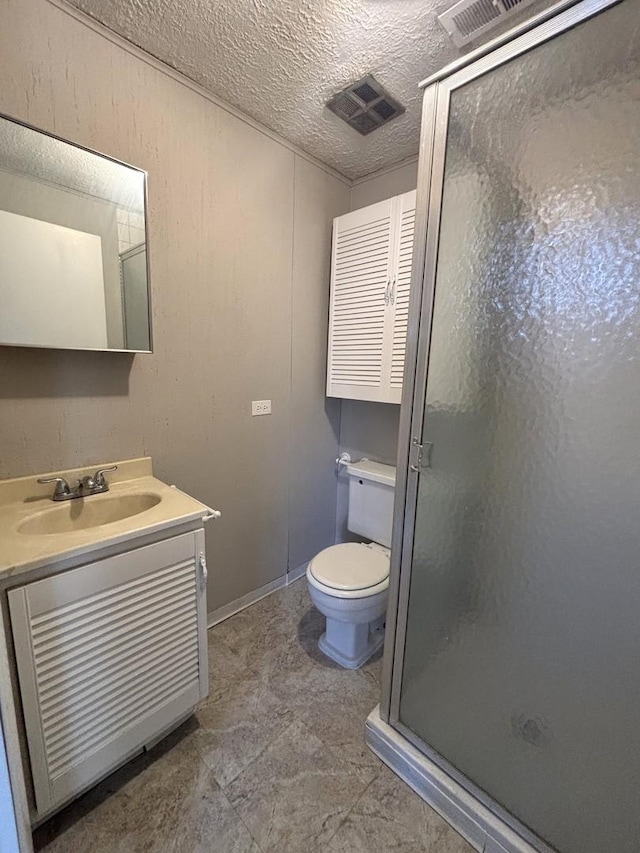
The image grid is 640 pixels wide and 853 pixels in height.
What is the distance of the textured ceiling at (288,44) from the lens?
117 cm

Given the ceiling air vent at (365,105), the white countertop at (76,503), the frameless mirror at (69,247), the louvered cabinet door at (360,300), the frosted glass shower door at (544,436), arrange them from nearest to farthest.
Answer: the frosted glass shower door at (544,436) → the white countertop at (76,503) → the frameless mirror at (69,247) → the ceiling air vent at (365,105) → the louvered cabinet door at (360,300)

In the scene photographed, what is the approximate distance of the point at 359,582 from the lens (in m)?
1.58

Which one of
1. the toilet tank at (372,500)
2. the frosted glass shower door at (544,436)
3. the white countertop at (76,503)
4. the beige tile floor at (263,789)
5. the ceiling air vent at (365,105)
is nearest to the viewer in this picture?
the frosted glass shower door at (544,436)

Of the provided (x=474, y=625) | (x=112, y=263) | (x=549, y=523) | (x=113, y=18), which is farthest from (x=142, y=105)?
(x=474, y=625)

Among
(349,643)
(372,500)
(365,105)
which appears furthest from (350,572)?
(365,105)

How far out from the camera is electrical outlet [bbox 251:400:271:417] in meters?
1.93

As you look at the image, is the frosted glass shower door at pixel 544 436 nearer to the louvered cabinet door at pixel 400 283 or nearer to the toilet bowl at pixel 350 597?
the toilet bowl at pixel 350 597

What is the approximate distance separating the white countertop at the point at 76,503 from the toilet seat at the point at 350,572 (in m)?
0.67

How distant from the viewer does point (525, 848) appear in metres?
0.96

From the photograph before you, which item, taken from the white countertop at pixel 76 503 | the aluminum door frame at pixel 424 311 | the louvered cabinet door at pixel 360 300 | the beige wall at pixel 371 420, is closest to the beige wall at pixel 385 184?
the beige wall at pixel 371 420

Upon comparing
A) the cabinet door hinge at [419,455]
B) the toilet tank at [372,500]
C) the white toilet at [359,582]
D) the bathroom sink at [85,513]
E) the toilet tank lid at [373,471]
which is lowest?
the white toilet at [359,582]

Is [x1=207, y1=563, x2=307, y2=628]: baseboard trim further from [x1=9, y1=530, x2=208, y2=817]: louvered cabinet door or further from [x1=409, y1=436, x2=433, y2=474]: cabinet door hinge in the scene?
[x1=409, y1=436, x2=433, y2=474]: cabinet door hinge

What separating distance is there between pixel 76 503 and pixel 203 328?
887 millimetres

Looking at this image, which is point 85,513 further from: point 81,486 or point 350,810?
point 350,810
